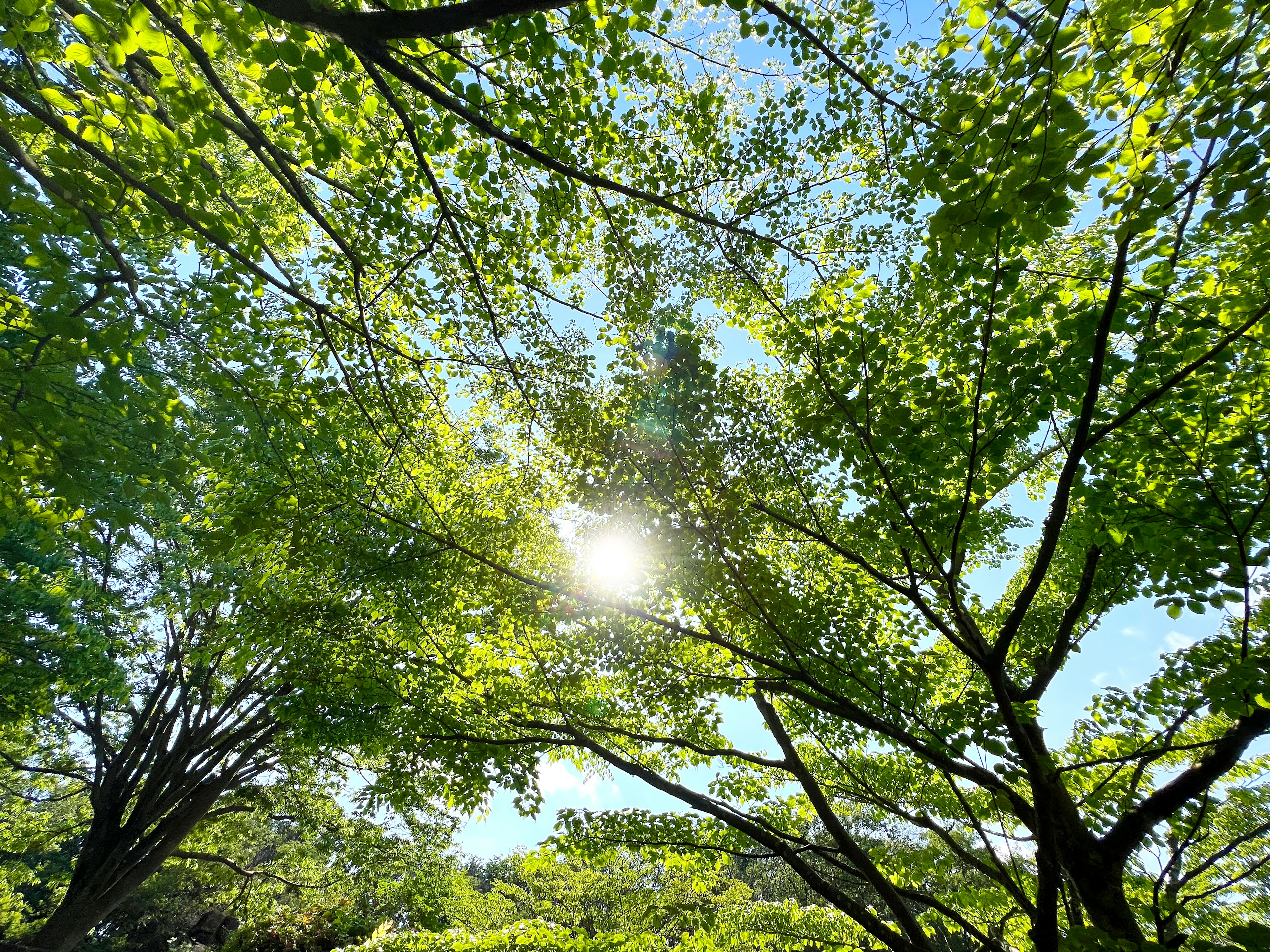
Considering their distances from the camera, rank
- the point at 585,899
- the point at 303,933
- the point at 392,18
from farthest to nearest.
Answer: the point at 585,899, the point at 303,933, the point at 392,18

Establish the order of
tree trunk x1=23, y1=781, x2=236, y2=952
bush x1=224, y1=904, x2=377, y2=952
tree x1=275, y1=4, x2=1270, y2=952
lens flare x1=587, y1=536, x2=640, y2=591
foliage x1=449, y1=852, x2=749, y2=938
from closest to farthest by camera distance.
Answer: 1. tree x1=275, y1=4, x2=1270, y2=952
2. lens flare x1=587, y1=536, x2=640, y2=591
3. tree trunk x1=23, y1=781, x2=236, y2=952
4. bush x1=224, y1=904, x2=377, y2=952
5. foliage x1=449, y1=852, x2=749, y2=938

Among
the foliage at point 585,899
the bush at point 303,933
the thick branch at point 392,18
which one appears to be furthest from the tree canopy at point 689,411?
the foliage at point 585,899

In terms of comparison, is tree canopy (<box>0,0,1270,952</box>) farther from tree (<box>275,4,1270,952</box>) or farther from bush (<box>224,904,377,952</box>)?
bush (<box>224,904,377,952</box>)

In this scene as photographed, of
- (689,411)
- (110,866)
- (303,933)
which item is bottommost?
(303,933)

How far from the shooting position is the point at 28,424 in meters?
2.68

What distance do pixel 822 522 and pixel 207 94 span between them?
216 inches

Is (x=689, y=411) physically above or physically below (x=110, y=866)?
above

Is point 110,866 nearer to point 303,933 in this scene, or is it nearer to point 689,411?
point 303,933

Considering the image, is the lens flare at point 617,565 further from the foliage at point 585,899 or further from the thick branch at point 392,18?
the foliage at point 585,899

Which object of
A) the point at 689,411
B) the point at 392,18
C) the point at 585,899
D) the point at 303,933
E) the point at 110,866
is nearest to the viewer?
the point at 392,18

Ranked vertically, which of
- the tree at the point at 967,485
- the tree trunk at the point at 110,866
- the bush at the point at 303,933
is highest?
the tree at the point at 967,485

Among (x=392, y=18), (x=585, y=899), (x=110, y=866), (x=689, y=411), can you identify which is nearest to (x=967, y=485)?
(x=689, y=411)

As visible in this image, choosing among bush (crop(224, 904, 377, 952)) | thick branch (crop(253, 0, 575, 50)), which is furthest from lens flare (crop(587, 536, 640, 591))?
bush (crop(224, 904, 377, 952))

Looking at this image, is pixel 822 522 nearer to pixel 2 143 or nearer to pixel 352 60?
pixel 352 60
